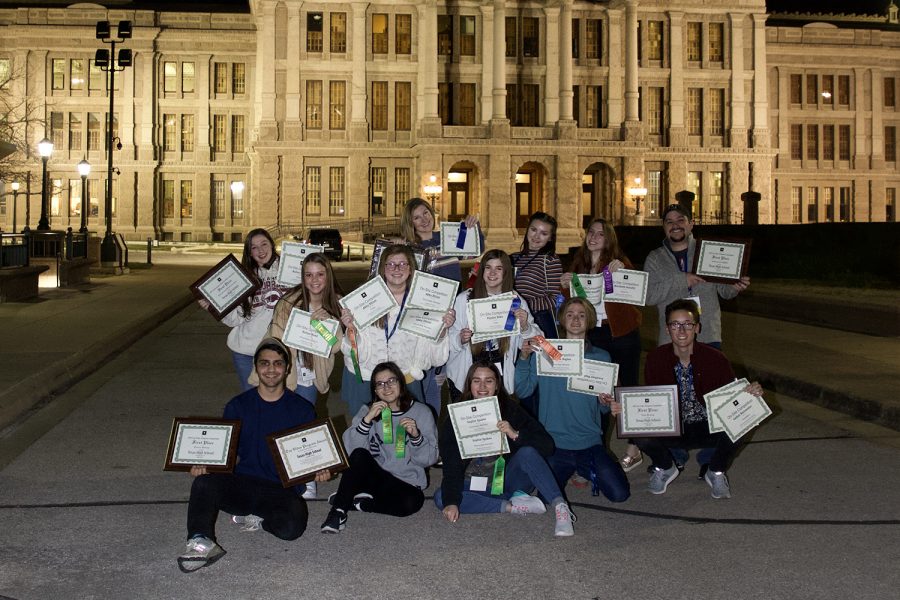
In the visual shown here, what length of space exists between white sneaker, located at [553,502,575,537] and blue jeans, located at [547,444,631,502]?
81 centimetres

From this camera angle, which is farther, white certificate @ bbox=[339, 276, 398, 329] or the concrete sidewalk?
the concrete sidewalk

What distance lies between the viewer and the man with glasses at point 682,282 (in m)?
9.07

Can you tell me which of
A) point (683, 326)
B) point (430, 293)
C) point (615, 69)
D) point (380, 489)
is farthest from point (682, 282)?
point (615, 69)

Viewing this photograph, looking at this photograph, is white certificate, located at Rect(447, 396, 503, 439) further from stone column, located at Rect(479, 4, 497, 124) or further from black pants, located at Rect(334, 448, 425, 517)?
stone column, located at Rect(479, 4, 497, 124)

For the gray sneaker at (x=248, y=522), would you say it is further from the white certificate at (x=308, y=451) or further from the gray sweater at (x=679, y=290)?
the gray sweater at (x=679, y=290)

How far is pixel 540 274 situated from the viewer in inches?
357

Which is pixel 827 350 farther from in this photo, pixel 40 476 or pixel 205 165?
pixel 205 165

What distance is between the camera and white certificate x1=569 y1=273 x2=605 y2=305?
29.5ft

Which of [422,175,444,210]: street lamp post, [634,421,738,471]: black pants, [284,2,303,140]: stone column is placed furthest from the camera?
[284,2,303,140]: stone column

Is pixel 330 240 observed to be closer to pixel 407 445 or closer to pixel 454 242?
pixel 454 242

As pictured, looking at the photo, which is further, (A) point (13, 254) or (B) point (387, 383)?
(A) point (13, 254)

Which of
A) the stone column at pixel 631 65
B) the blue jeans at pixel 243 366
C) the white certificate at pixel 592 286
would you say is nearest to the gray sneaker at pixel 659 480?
the white certificate at pixel 592 286

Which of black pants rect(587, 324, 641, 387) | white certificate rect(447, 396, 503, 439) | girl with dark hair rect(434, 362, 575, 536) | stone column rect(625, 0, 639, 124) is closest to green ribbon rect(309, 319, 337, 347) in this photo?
girl with dark hair rect(434, 362, 575, 536)

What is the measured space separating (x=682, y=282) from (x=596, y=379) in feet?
5.35
